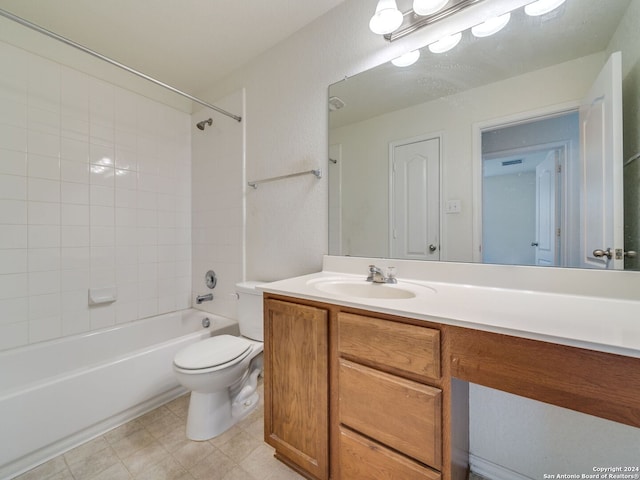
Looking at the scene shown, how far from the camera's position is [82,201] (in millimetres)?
1812

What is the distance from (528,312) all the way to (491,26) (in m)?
1.17

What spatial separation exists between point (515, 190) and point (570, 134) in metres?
0.25

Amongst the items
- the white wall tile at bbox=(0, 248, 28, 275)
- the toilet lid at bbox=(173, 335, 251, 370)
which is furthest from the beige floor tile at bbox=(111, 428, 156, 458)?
the white wall tile at bbox=(0, 248, 28, 275)

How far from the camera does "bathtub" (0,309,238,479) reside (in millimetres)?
1126

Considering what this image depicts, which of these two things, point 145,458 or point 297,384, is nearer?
point 297,384

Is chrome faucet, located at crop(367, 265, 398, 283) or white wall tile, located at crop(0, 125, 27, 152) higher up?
white wall tile, located at crop(0, 125, 27, 152)

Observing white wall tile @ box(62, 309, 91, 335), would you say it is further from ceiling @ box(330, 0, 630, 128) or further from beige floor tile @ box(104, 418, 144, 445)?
ceiling @ box(330, 0, 630, 128)

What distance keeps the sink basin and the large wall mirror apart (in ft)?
0.71

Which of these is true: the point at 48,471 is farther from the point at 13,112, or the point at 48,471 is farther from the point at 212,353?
the point at 13,112

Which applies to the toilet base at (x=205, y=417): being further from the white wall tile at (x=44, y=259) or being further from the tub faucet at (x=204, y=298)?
the white wall tile at (x=44, y=259)

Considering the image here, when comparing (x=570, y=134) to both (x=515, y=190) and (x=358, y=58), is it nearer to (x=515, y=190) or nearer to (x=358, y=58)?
(x=515, y=190)

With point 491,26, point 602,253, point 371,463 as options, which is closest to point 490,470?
point 371,463

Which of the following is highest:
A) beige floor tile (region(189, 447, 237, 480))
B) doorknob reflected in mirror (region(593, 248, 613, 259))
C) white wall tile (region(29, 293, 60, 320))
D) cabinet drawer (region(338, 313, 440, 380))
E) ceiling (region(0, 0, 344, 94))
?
ceiling (region(0, 0, 344, 94))

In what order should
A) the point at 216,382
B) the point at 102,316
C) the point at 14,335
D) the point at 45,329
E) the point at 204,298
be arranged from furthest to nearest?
the point at 204,298
the point at 102,316
the point at 45,329
the point at 14,335
the point at 216,382
